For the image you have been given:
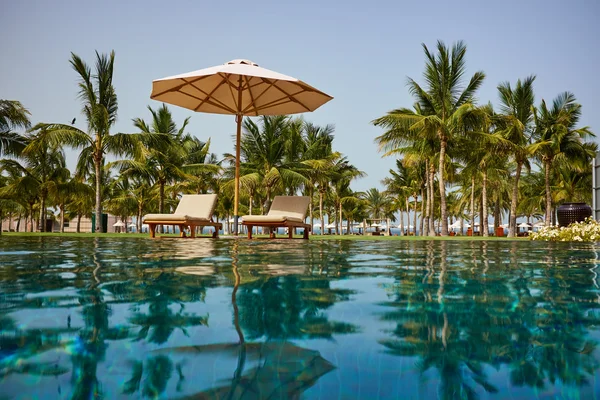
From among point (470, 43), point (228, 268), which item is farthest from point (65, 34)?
point (228, 268)

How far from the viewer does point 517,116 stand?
80.2 feet

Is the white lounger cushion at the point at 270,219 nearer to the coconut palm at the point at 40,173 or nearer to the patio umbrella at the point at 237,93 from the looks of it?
the patio umbrella at the point at 237,93

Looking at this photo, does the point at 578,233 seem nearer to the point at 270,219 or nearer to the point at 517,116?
the point at 270,219

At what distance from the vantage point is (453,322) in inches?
61.2

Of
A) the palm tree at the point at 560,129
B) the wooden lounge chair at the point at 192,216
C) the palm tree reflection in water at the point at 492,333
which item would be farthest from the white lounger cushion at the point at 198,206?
the palm tree at the point at 560,129

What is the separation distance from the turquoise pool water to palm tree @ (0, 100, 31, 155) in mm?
17218

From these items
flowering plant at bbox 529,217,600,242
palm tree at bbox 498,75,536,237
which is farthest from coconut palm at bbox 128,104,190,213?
flowering plant at bbox 529,217,600,242

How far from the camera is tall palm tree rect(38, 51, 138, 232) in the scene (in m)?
19.2

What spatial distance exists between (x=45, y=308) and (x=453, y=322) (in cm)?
152

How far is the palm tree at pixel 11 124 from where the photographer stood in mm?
16656

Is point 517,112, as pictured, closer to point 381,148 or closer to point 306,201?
point 381,148

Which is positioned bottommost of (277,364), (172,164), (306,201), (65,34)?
(277,364)

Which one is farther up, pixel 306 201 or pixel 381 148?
pixel 381 148

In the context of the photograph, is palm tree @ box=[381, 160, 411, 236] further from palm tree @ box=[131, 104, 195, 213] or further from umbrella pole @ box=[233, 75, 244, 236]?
umbrella pole @ box=[233, 75, 244, 236]
